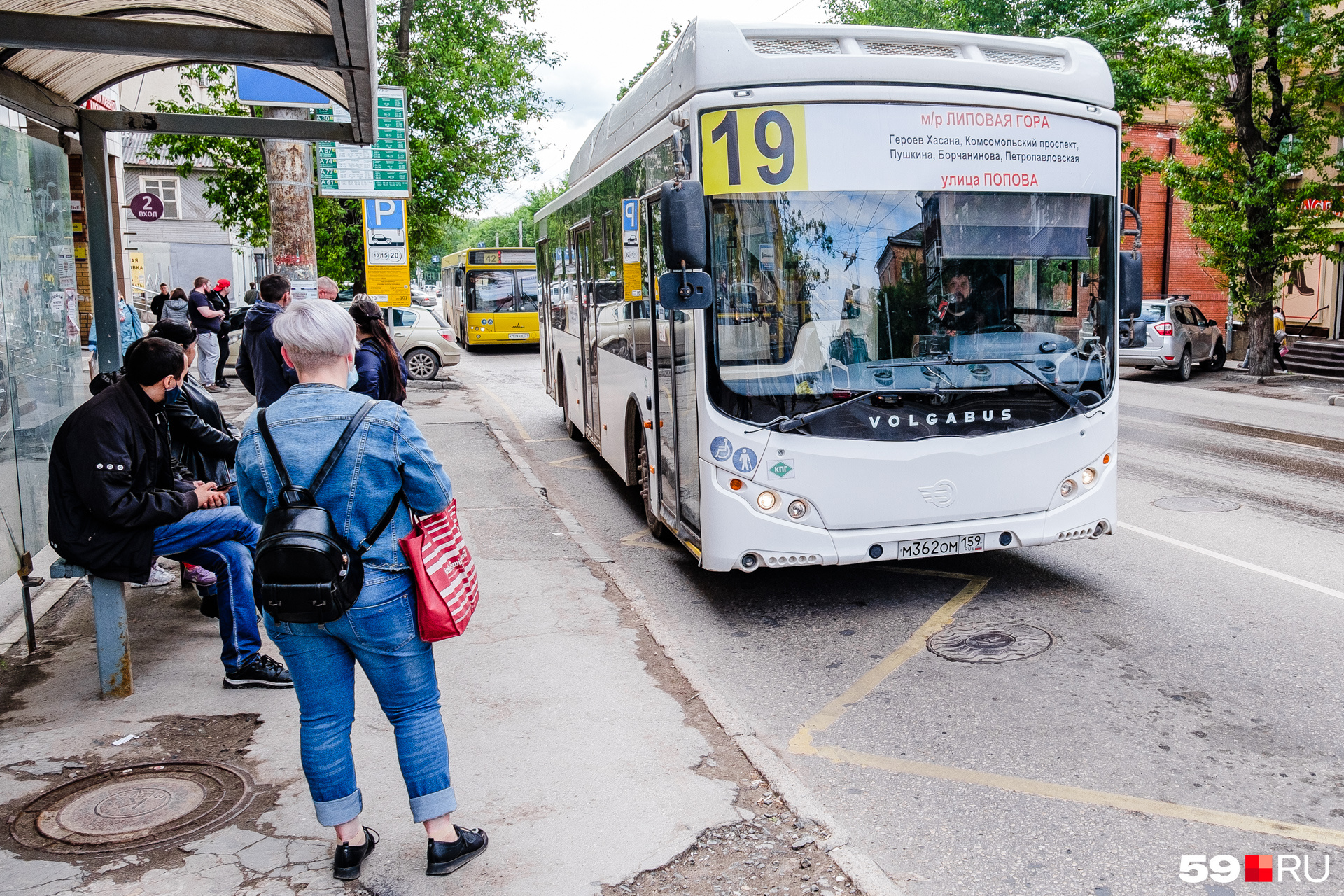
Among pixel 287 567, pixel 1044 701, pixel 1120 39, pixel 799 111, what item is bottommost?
pixel 1044 701

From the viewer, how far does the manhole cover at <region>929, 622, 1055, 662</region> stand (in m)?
5.77

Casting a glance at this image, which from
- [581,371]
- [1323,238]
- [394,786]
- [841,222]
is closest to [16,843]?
[394,786]

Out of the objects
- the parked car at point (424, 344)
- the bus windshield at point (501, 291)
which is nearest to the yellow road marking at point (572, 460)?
the parked car at point (424, 344)

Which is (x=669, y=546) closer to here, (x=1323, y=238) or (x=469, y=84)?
(x=1323, y=238)

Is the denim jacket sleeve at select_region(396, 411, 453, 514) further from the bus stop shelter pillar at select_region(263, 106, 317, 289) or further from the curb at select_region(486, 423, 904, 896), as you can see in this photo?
the bus stop shelter pillar at select_region(263, 106, 317, 289)

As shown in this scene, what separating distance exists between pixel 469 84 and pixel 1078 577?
925 inches

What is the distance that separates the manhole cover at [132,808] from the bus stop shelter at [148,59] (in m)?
3.04

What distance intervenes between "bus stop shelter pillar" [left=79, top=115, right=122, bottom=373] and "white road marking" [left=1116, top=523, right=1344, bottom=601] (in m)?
7.46

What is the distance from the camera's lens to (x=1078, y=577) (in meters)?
7.23

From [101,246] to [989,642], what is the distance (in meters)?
5.63

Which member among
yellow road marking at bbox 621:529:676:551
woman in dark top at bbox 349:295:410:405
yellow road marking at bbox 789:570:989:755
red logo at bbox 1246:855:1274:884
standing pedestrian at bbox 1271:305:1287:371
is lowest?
red logo at bbox 1246:855:1274:884

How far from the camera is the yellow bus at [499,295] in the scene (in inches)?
1195

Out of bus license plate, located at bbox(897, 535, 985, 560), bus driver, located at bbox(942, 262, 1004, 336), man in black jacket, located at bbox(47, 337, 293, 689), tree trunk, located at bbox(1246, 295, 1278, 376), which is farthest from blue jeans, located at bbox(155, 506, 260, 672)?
tree trunk, located at bbox(1246, 295, 1278, 376)

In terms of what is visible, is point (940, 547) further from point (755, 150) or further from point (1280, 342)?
point (1280, 342)
